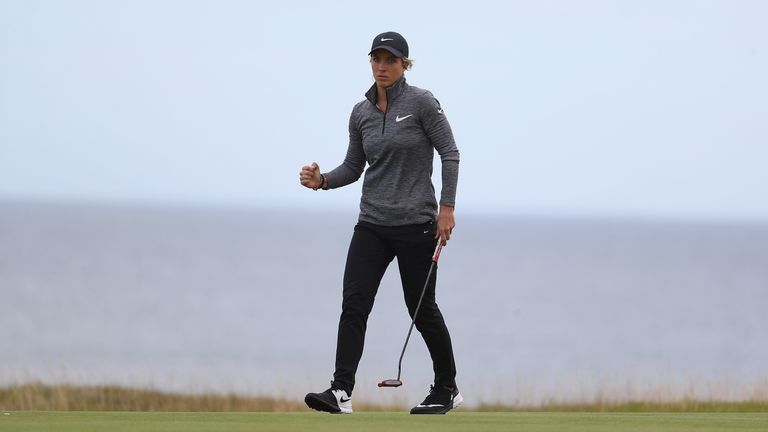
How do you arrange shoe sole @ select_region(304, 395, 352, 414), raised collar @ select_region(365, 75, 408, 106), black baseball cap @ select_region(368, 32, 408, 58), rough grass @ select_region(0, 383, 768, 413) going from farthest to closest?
rough grass @ select_region(0, 383, 768, 413) < raised collar @ select_region(365, 75, 408, 106) < black baseball cap @ select_region(368, 32, 408, 58) < shoe sole @ select_region(304, 395, 352, 414)

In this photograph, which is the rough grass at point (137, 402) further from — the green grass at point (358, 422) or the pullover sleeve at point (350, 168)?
the green grass at point (358, 422)

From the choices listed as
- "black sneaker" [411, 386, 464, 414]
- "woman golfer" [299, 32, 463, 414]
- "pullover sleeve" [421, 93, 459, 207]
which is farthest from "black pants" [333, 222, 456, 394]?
"black sneaker" [411, 386, 464, 414]

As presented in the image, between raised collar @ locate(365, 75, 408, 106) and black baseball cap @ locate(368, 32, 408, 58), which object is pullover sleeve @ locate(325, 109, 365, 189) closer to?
raised collar @ locate(365, 75, 408, 106)

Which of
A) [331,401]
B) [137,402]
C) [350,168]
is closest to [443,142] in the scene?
[350,168]

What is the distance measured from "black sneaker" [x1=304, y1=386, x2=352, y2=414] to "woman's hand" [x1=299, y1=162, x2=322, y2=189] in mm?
1211

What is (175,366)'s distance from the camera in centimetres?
3669

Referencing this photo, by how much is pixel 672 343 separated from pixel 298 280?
35.6 meters

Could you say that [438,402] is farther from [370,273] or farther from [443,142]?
[443,142]

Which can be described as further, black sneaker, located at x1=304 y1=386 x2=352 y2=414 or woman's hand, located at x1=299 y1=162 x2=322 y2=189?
woman's hand, located at x1=299 y1=162 x2=322 y2=189

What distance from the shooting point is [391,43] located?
25.0ft

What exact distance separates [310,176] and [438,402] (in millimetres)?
1558

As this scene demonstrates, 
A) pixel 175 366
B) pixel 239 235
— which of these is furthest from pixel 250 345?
pixel 239 235

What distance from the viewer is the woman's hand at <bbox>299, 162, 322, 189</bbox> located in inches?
315

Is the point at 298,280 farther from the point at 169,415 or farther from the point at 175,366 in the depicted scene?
the point at 169,415
